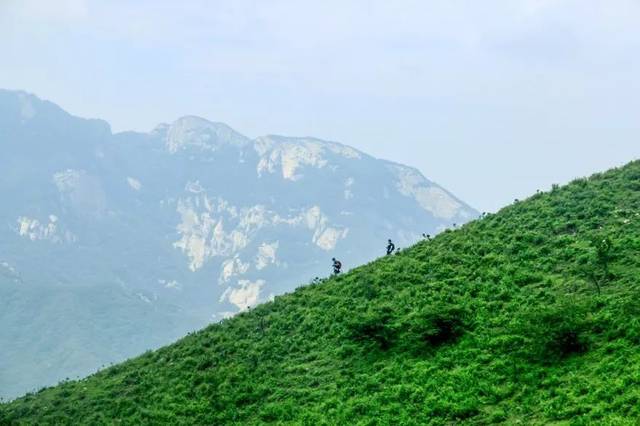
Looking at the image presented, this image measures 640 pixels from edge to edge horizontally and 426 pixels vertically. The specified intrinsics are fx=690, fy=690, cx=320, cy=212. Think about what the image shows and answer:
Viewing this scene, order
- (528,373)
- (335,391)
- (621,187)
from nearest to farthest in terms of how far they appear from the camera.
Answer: (528,373), (335,391), (621,187)

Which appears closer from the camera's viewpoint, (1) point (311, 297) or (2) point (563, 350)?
(2) point (563, 350)

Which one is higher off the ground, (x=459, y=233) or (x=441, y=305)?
(x=459, y=233)

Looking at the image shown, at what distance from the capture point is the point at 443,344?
31859mm

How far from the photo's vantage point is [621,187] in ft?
153

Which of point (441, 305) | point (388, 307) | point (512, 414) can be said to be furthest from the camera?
point (388, 307)

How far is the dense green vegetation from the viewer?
25.5 meters

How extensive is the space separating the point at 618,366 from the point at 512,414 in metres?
4.14

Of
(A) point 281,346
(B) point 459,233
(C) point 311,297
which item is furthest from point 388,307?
(B) point 459,233

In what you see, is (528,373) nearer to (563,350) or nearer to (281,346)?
(563,350)

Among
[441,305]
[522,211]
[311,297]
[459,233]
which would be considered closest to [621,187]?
[522,211]

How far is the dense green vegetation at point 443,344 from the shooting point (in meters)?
25.5

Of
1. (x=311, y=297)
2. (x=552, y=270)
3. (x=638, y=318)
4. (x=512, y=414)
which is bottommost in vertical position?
(x=512, y=414)

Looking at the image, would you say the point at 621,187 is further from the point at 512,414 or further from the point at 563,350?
the point at 512,414

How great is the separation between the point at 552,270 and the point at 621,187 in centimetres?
1412
